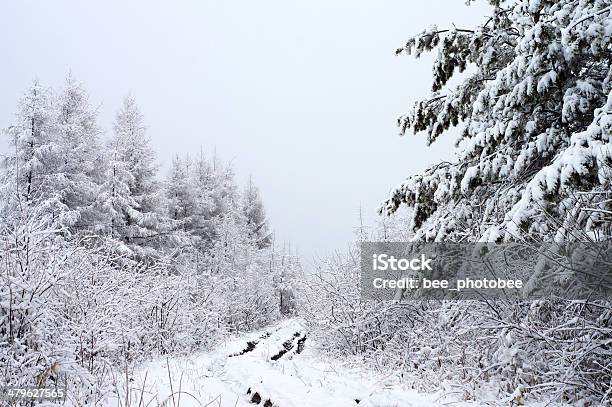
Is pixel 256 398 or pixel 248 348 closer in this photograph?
pixel 256 398

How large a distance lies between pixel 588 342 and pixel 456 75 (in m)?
4.47

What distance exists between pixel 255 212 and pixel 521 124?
33.2m

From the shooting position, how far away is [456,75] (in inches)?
280

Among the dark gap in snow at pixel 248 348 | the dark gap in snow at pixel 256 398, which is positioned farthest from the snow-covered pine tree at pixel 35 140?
the dark gap in snow at pixel 256 398

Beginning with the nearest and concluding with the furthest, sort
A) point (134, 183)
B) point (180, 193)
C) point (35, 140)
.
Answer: point (35, 140) < point (134, 183) < point (180, 193)

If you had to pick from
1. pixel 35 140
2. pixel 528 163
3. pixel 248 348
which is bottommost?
pixel 248 348

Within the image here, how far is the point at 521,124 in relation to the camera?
5566 mm

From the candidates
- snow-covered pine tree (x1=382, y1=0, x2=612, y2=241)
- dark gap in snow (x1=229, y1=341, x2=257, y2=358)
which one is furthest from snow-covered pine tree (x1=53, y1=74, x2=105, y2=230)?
snow-covered pine tree (x1=382, y1=0, x2=612, y2=241)

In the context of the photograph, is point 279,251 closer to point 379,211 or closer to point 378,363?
point 378,363

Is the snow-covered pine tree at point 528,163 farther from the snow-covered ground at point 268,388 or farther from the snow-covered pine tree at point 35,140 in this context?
the snow-covered pine tree at point 35,140

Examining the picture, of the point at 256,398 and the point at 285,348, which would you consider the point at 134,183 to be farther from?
the point at 256,398

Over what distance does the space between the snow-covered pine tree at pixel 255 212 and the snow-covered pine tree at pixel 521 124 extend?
30896mm

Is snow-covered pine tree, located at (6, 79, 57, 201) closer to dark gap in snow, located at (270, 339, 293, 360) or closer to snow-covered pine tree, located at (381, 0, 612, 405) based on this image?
dark gap in snow, located at (270, 339, 293, 360)

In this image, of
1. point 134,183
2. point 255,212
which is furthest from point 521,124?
point 255,212
